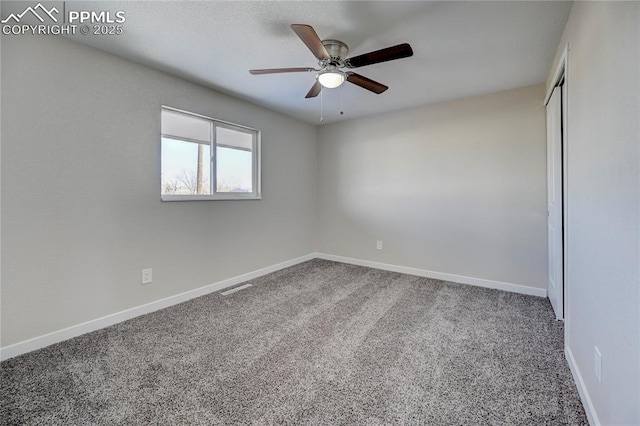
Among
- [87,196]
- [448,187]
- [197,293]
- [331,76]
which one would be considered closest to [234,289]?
[197,293]

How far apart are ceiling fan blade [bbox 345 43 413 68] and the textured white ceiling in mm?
240

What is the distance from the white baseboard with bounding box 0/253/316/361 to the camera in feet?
6.17

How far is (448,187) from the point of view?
3471 millimetres

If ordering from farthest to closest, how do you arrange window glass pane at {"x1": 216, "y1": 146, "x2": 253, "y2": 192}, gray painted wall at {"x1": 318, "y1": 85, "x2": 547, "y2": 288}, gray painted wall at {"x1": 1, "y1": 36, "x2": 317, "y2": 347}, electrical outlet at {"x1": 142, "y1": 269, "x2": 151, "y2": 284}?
window glass pane at {"x1": 216, "y1": 146, "x2": 253, "y2": 192} → gray painted wall at {"x1": 318, "y1": 85, "x2": 547, "y2": 288} → electrical outlet at {"x1": 142, "y1": 269, "x2": 151, "y2": 284} → gray painted wall at {"x1": 1, "y1": 36, "x2": 317, "y2": 347}

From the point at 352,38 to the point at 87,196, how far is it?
242cm

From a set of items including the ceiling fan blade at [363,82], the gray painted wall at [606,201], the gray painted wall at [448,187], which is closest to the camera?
the gray painted wall at [606,201]

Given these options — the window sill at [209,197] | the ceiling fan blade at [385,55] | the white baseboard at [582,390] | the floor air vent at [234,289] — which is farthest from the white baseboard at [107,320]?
the white baseboard at [582,390]

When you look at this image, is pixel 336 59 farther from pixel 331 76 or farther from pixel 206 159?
pixel 206 159

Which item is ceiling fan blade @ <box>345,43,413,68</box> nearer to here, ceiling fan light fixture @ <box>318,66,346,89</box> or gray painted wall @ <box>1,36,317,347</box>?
ceiling fan light fixture @ <box>318,66,346,89</box>

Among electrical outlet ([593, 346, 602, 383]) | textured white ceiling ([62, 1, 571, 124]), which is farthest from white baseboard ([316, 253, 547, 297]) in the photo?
textured white ceiling ([62, 1, 571, 124])

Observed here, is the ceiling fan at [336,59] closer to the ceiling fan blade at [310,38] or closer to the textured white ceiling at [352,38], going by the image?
the ceiling fan blade at [310,38]

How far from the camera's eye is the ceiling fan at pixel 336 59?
66.3 inches

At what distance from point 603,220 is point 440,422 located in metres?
1.22

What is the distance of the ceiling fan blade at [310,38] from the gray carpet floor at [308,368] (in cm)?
205
